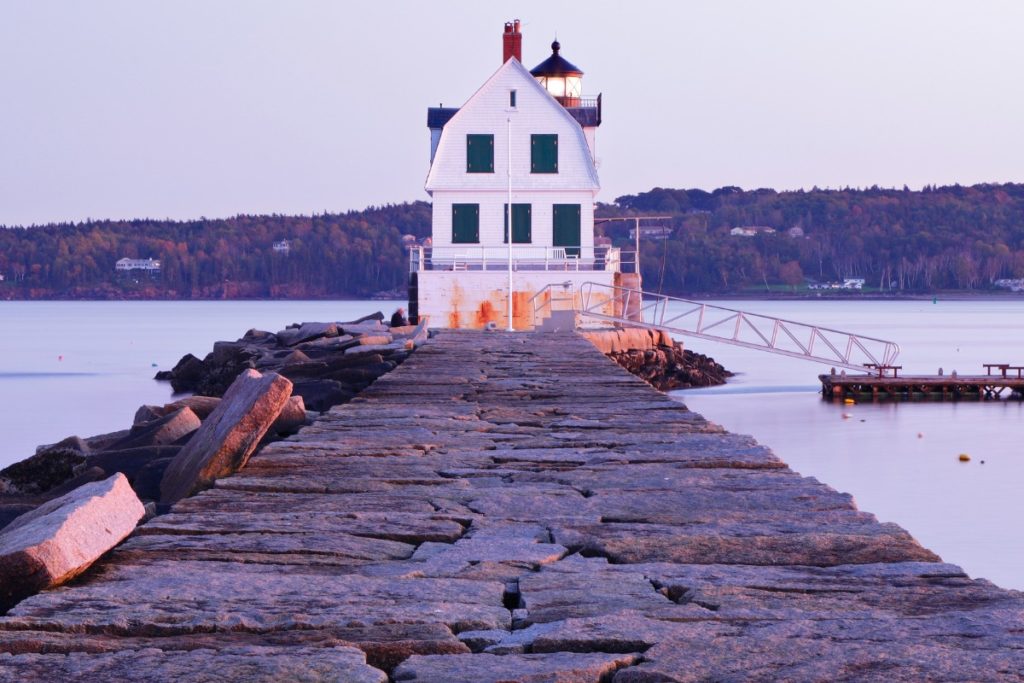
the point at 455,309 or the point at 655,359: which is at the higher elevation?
the point at 455,309

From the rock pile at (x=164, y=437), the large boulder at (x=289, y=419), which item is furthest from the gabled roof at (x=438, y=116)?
the large boulder at (x=289, y=419)

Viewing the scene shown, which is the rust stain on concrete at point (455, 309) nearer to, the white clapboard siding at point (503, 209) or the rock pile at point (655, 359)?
the white clapboard siding at point (503, 209)

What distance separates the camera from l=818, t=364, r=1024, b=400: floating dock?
3319 centimetres

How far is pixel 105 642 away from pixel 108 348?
62744 millimetres

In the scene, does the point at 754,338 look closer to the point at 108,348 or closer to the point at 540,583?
the point at 108,348

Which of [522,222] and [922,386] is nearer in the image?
[922,386]

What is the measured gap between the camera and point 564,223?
37062 millimetres

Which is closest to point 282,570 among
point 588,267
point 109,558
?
point 109,558

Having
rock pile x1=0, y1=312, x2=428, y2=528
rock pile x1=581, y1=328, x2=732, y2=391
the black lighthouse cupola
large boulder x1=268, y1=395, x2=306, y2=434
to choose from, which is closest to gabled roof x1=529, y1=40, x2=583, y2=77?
the black lighthouse cupola

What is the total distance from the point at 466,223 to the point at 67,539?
3323 centimetres

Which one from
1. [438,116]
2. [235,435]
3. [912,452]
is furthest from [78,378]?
[235,435]

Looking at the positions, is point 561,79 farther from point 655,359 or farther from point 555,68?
point 655,359

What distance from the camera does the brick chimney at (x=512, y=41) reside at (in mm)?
40344

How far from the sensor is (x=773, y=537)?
Result: 456cm
